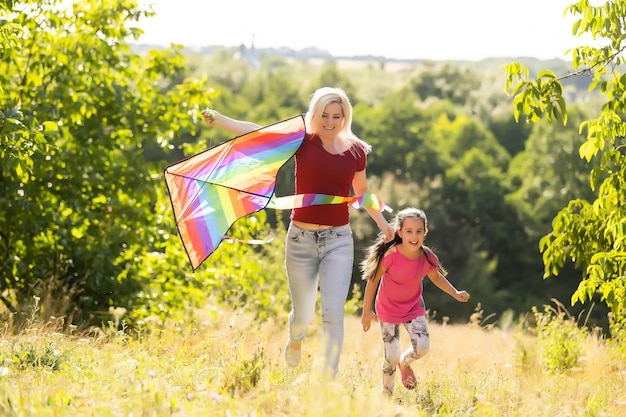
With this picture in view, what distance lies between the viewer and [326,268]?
553 centimetres

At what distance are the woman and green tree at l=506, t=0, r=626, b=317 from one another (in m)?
1.37

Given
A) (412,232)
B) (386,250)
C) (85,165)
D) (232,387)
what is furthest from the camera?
(85,165)

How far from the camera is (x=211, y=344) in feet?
21.7

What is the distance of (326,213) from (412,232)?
1.98ft

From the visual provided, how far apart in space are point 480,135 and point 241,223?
58907mm

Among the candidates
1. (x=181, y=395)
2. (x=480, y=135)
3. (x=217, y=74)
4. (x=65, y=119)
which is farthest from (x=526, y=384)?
(x=217, y=74)

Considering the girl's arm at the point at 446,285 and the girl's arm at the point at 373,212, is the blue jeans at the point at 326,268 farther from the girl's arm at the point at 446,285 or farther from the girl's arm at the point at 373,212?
the girl's arm at the point at 446,285

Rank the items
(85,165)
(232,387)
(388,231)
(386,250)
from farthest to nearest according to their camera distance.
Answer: (85,165) → (386,250) → (388,231) → (232,387)

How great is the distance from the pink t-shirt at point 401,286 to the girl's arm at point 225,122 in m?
1.20

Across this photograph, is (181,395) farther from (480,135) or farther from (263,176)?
(480,135)

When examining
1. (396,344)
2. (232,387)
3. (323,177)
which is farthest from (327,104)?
(232,387)

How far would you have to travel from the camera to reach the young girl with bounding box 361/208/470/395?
576 centimetres

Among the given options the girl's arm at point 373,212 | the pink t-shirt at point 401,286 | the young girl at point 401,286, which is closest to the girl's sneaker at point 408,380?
the young girl at point 401,286

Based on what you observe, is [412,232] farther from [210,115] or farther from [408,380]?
[210,115]
